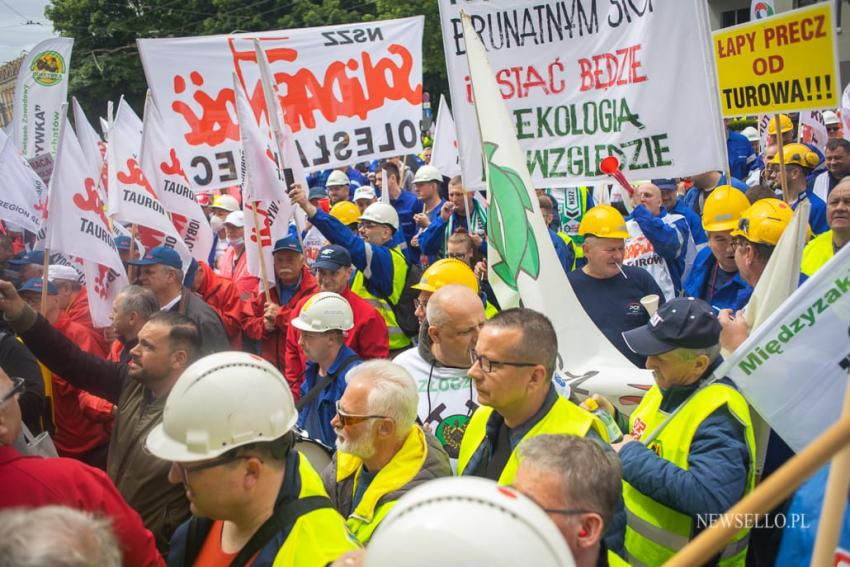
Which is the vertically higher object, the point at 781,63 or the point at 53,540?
the point at 781,63

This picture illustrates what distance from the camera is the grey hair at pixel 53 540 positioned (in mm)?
1605

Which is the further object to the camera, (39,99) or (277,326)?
(39,99)

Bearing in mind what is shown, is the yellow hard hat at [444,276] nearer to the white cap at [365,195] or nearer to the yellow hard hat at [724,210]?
the yellow hard hat at [724,210]

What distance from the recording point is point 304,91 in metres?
7.45

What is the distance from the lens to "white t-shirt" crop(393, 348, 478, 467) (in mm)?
4008

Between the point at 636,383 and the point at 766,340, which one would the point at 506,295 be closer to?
the point at 636,383

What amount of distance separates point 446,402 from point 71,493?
1.90 meters

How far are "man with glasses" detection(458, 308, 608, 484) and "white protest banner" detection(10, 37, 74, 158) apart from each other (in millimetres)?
8563

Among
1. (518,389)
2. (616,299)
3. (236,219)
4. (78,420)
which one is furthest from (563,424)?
(236,219)

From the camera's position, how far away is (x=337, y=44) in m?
7.61

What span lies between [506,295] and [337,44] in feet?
13.6

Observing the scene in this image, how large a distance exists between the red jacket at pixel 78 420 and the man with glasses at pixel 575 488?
10.9 ft

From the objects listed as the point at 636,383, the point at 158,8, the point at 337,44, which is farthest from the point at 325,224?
the point at 158,8

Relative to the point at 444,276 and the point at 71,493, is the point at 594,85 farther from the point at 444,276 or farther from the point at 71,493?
the point at 71,493
